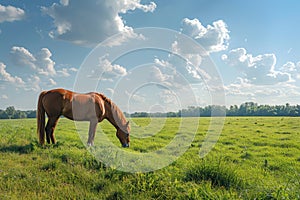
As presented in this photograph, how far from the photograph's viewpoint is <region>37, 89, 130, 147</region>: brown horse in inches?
354

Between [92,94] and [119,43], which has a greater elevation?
[119,43]

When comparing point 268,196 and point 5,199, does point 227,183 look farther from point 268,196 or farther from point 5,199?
point 5,199

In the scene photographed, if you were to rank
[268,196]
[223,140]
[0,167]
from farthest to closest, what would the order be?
[223,140] → [0,167] → [268,196]

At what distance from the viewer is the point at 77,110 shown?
9594 millimetres

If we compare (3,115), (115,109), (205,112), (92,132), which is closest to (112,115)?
(115,109)

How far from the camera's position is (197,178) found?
4.81 m

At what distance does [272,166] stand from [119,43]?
6289mm

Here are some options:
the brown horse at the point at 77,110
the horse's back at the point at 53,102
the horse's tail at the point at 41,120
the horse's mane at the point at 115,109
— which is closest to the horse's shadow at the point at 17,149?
the horse's tail at the point at 41,120

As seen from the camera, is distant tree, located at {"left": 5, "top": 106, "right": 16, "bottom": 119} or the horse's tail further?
distant tree, located at {"left": 5, "top": 106, "right": 16, "bottom": 119}

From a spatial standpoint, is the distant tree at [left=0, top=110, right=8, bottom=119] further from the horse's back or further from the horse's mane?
the horse's mane

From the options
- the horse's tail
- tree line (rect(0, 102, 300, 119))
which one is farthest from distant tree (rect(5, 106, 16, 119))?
the horse's tail

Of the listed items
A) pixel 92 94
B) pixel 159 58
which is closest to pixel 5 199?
pixel 159 58

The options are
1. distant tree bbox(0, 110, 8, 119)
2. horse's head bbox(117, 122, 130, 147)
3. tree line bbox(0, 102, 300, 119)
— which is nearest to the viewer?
tree line bbox(0, 102, 300, 119)

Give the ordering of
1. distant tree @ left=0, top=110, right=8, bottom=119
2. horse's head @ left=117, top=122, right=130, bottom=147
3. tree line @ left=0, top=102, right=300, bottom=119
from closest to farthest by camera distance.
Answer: tree line @ left=0, top=102, right=300, bottom=119 < horse's head @ left=117, top=122, right=130, bottom=147 < distant tree @ left=0, top=110, right=8, bottom=119
